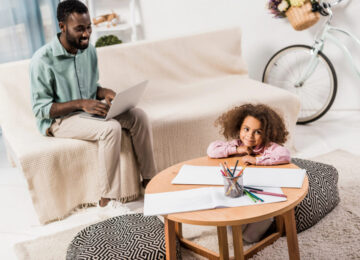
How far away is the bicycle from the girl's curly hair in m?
1.49

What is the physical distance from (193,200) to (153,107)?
132cm

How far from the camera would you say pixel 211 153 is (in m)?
1.79

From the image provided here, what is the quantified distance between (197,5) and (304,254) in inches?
99.9

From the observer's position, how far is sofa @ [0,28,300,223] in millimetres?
2195

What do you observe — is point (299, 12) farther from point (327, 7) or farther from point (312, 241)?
→ point (312, 241)

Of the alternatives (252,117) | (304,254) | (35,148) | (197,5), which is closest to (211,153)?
(252,117)

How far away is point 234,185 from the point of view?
1.42m

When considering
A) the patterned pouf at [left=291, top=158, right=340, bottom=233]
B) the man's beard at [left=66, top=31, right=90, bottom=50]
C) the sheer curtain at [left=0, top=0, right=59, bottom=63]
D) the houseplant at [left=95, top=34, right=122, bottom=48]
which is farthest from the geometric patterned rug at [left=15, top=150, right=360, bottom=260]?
the sheer curtain at [left=0, top=0, right=59, bottom=63]

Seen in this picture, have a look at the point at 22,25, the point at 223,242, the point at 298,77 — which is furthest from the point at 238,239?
the point at 22,25

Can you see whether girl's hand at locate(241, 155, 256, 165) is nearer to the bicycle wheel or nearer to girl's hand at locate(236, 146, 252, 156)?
girl's hand at locate(236, 146, 252, 156)

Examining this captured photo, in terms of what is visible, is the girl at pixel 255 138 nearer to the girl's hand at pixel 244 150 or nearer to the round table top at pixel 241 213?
the girl's hand at pixel 244 150

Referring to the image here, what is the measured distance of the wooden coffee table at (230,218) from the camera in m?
1.32

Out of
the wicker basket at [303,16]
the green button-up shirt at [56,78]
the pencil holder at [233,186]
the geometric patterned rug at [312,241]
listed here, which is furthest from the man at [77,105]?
the wicker basket at [303,16]

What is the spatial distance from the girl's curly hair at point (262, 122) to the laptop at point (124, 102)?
0.50m
